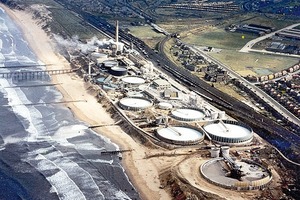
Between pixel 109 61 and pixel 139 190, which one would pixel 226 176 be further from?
pixel 109 61

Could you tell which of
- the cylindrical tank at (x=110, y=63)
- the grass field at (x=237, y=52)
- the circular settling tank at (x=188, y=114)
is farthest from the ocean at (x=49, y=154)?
the grass field at (x=237, y=52)

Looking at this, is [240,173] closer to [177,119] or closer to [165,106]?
[177,119]

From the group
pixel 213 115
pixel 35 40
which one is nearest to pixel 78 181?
pixel 213 115

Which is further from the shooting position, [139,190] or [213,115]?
[213,115]

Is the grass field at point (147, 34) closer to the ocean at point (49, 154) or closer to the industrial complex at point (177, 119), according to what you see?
the industrial complex at point (177, 119)

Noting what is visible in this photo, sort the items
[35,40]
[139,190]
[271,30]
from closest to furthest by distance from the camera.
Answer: [139,190], [35,40], [271,30]

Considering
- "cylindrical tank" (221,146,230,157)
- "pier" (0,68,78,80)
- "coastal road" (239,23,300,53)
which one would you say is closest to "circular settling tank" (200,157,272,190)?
"cylindrical tank" (221,146,230,157)

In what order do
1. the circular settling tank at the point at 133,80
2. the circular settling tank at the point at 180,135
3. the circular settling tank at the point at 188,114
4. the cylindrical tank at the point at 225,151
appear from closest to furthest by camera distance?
the cylindrical tank at the point at 225,151
the circular settling tank at the point at 180,135
the circular settling tank at the point at 188,114
the circular settling tank at the point at 133,80
